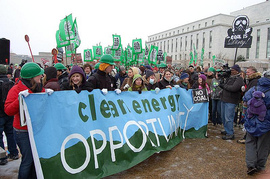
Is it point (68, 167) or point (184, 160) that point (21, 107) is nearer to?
point (68, 167)

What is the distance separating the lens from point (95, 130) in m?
3.00

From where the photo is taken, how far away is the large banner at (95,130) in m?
2.50

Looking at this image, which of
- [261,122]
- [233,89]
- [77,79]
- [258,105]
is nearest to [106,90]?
[77,79]

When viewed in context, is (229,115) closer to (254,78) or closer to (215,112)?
(254,78)

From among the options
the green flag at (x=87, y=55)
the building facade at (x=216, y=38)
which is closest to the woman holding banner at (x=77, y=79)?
the green flag at (x=87, y=55)

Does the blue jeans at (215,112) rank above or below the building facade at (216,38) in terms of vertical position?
below

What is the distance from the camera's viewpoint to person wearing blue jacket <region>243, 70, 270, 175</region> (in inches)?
129

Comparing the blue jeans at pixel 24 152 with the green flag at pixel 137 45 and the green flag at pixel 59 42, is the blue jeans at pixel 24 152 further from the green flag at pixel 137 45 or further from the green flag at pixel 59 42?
the green flag at pixel 137 45

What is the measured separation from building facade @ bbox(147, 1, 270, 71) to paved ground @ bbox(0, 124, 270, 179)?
138 ft

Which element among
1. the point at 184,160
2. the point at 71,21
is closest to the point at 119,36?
the point at 71,21

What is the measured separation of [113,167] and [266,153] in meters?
2.72

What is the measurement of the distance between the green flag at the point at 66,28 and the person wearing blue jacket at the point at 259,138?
988cm

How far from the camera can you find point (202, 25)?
7150cm

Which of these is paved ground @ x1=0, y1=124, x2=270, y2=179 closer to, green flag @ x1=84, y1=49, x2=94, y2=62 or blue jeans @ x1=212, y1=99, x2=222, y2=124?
blue jeans @ x1=212, y1=99, x2=222, y2=124
